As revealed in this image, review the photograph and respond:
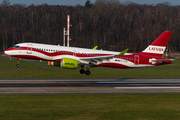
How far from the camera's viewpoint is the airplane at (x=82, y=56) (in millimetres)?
41312

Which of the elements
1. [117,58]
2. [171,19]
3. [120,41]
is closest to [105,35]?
[120,41]

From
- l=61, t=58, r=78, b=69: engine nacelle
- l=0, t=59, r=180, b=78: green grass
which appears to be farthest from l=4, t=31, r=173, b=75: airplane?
l=0, t=59, r=180, b=78: green grass

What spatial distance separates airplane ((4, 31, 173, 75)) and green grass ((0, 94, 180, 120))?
47.1ft

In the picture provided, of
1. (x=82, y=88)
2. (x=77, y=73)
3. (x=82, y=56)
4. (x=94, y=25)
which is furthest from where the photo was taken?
(x=94, y=25)

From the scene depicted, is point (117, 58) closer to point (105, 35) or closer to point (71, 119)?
point (71, 119)

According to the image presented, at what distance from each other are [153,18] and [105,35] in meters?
33.4

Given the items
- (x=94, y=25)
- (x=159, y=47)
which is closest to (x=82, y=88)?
(x=159, y=47)

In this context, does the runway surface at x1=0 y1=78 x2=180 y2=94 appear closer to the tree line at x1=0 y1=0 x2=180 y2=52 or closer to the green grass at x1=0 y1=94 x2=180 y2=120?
the green grass at x1=0 y1=94 x2=180 y2=120

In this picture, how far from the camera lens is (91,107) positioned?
22188mm

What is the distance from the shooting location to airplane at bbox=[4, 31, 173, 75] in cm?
4131

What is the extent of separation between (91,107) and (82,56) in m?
21.0

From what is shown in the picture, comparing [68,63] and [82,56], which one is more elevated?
[82,56]

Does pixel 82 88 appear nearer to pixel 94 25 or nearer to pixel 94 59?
pixel 94 59

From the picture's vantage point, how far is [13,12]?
176125mm
